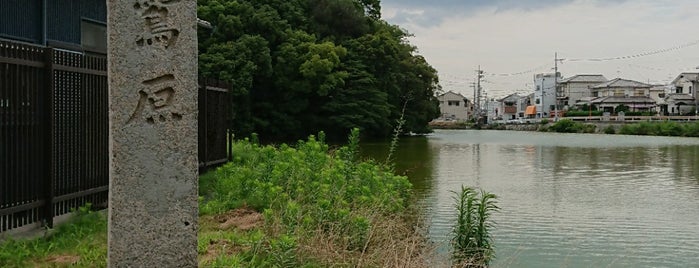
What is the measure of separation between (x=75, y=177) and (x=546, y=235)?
6.09 m

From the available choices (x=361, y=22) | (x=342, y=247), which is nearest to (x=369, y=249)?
(x=342, y=247)

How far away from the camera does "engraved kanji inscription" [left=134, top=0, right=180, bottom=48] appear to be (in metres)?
3.54

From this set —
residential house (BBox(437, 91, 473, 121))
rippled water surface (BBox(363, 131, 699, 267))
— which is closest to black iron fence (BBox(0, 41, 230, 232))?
rippled water surface (BBox(363, 131, 699, 267))

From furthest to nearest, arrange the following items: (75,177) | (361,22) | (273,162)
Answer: (361,22)
(273,162)
(75,177)

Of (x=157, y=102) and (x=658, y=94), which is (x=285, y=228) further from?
(x=658, y=94)

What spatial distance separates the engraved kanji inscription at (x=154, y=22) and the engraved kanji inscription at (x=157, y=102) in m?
0.20

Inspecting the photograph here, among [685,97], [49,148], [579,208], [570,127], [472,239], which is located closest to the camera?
[49,148]

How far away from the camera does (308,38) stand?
102 feet

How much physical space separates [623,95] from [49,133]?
7672 cm

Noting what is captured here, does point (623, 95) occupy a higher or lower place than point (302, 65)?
higher

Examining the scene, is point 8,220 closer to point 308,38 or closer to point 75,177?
point 75,177

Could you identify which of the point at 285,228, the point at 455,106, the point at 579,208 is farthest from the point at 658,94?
the point at 285,228

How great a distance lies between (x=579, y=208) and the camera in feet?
37.8

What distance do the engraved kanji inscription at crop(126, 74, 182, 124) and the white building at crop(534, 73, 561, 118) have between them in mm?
87408
